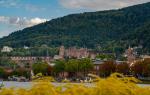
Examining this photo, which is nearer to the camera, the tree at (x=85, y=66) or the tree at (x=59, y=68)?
the tree at (x=85, y=66)

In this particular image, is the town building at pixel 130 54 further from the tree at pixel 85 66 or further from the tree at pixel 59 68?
the tree at pixel 59 68

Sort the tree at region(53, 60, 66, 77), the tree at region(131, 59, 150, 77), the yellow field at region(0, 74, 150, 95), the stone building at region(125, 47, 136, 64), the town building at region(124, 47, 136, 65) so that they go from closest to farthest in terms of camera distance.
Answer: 1. the yellow field at region(0, 74, 150, 95)
2. the tree at region(131, 59, 150, 77)
3. the tree at region(53, 60, 66, 77)
4. the town building at region(124, 47, 136, 65)
5. the stone building at region(125, 47, 136, 64)

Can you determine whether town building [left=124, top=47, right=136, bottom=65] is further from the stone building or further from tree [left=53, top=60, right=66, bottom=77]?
tree [left=53, top=60, right=66, bottom=77]

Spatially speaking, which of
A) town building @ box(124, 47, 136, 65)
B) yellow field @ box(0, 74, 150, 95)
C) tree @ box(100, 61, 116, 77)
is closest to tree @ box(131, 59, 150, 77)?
tree @ box(100, 61, 116, 77)

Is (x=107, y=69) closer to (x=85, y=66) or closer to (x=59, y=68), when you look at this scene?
(x=85, y=66)

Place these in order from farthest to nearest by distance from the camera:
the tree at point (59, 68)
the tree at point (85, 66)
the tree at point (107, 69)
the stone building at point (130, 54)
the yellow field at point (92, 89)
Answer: the stone building at point (130, 54) < the tree at point (59, 68) < the tree at point (85, 66) < the tree at point (107, 69) < the yellow field at point (92, 89)

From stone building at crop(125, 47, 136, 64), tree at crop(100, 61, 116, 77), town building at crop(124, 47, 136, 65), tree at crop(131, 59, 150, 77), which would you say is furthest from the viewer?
stone building at crop(125, 47, 136, 64)

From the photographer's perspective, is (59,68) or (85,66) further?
(59,68)

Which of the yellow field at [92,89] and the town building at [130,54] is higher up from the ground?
the yellow field at [92,89]

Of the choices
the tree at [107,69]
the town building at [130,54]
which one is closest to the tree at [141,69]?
the tree at [107,69]

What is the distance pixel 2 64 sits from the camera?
164250 millimetres

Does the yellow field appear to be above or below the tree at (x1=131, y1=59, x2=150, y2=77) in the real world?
above

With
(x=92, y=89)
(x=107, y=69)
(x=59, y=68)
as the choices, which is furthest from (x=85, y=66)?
(x=92, y=89)

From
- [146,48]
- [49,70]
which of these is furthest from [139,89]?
[146,48]
